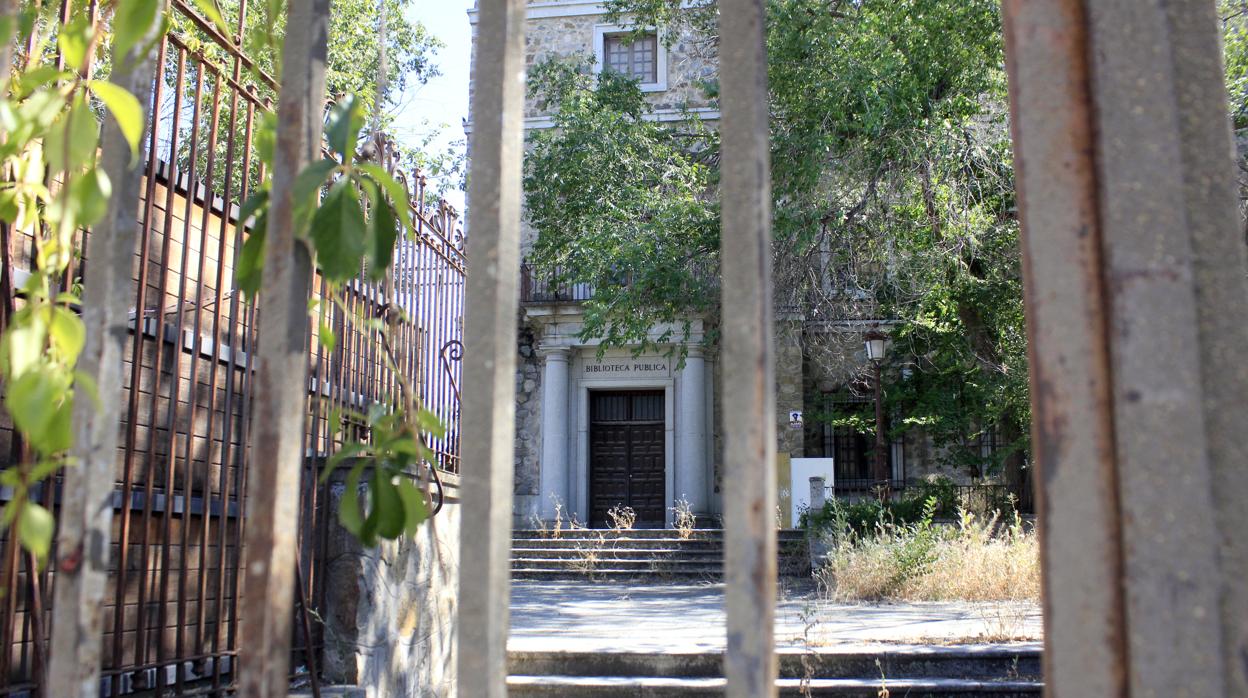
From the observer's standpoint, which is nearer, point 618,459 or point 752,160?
point 752,160

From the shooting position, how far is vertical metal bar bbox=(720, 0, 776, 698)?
94 centimetres

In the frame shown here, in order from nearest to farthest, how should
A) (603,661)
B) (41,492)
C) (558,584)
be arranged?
(41,492), (603,661), (558,584)

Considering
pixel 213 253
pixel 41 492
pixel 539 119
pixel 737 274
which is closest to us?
pixel 737 274

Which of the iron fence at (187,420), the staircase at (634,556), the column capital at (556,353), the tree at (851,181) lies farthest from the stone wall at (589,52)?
the iron fence at (187,420)

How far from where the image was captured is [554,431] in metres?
19.7

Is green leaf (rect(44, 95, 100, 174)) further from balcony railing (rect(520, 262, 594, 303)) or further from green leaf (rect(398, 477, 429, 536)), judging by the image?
balcony railing (rect(520, 262, 594, 303))

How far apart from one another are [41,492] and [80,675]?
1971 millimetres

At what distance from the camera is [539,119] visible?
20.2 m

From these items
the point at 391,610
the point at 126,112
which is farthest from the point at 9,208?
the point at 391,610

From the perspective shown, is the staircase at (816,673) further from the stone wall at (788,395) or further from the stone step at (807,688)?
the stone wall at (788,395)

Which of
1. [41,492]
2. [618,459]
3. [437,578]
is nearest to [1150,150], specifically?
[41,492]

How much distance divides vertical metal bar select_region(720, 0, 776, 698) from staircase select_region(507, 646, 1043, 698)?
134 inches

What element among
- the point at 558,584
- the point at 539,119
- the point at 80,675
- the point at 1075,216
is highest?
the point at 539,119

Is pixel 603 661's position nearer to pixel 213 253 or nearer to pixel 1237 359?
pixel 213 253
